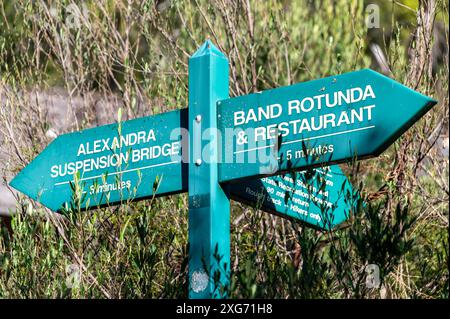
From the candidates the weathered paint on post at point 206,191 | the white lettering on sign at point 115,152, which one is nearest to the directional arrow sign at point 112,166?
the white lettering on sign at point 115,152

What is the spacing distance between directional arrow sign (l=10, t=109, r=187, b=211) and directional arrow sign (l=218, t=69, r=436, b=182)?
0.32 metres

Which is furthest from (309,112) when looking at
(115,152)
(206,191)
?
(115,152)

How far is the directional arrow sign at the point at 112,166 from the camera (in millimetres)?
5066

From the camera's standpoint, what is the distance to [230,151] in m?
4.85

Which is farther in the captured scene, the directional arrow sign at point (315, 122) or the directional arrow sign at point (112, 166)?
the directional arrow sign at point (112, 166)

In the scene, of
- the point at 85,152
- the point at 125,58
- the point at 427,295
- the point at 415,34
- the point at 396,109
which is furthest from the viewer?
the point at 125,58

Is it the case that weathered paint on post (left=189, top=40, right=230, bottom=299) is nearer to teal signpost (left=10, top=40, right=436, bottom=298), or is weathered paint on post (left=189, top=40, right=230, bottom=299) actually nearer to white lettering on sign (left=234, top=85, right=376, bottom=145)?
teal signpost (left=10, top=40, right=436, bottom=298)

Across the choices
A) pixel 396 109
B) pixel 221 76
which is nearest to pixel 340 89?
pixel 396 109

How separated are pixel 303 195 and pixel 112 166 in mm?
1036

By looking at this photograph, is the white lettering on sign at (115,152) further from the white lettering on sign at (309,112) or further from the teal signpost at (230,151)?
the white lettering on sign at (309,112)

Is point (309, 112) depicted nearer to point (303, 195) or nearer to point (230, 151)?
point (230, 151)

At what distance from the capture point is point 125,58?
8.01 meters

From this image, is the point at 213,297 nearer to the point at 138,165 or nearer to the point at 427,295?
the point at 138,165
